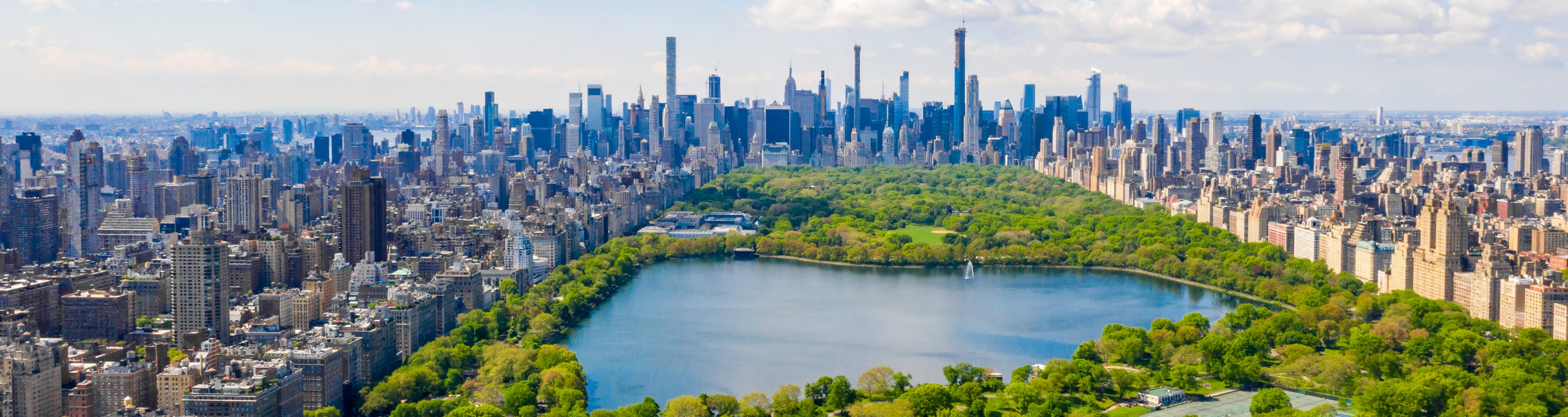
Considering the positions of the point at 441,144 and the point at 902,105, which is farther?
the point at 902,105

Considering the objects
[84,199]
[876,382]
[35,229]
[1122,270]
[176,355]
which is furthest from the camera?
[84,199]

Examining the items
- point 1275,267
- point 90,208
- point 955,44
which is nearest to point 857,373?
point 1275,267

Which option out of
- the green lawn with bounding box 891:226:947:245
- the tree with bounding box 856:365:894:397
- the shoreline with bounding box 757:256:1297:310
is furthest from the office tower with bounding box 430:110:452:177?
the tree with bounding box 856:365:894:397

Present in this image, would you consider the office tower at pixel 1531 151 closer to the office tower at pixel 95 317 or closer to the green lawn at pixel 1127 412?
the green lawn at pixel 1127 412

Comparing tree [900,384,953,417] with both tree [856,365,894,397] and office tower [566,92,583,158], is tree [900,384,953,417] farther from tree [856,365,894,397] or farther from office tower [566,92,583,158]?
office tower [566,92,583,158]

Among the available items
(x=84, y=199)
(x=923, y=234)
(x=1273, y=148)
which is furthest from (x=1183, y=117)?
(x=84, y=199)

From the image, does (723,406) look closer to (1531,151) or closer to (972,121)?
(1531,151)
